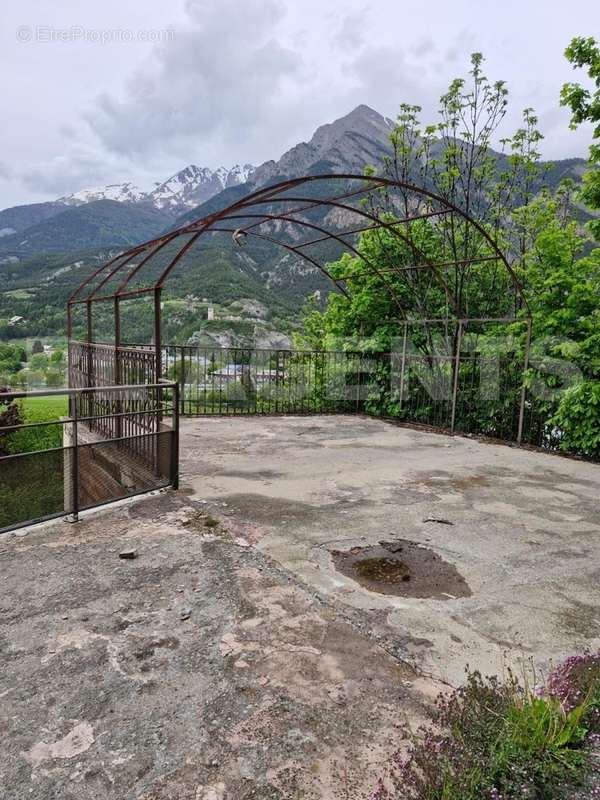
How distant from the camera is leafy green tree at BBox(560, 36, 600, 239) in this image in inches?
237

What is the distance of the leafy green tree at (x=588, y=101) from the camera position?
237 inches

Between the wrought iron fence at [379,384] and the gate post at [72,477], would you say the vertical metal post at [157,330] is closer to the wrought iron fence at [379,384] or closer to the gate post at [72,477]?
the gate post at [72,477]

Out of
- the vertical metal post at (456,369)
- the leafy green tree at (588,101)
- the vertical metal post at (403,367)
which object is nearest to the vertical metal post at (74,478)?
the leafy green tree at (588,101)

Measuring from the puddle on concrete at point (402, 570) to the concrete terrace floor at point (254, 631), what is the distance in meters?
0.05

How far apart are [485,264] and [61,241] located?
8186cm

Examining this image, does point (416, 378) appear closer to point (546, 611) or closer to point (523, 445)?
point (523, 445)

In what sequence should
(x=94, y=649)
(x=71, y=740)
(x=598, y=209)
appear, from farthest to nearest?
(x=598, y=209) < (x=94, y=649) < (x=71, y=740)

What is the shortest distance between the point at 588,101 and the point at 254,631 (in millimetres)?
7224

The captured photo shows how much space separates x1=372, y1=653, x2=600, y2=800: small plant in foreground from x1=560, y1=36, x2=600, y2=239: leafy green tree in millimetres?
5873

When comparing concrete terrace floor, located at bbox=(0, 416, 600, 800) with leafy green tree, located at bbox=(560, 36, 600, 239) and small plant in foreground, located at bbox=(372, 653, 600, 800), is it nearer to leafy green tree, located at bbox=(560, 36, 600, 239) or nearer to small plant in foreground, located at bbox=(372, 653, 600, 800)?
small plant in foreground, located at bbox=(372, 653, 600, 800)

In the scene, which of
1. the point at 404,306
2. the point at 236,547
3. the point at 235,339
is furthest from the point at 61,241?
the point at 236,547

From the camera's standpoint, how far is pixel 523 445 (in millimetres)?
7504

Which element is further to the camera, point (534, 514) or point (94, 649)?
point (534, 514)

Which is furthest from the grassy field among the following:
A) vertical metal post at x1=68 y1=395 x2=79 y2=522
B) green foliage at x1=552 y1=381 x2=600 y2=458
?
green foliage at x1=552 y1=381 x2=600 y2=458
